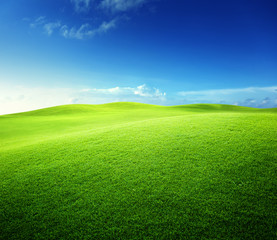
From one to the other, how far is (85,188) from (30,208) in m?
1.49

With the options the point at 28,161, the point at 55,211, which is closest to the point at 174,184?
the point at 55,211

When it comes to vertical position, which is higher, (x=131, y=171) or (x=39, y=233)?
(x=131, y=171)

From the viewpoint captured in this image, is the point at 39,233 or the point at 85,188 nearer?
the point at 39,233

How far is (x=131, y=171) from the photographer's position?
18.0 feet

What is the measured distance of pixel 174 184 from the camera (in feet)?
15.6

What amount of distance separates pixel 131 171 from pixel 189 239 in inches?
104

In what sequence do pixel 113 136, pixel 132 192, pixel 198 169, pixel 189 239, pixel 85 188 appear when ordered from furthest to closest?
pixel 113 136
pixel 198 169
pixel 85 188
pixel 132 192
pixel 189 239

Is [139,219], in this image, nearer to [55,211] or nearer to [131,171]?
[131,171]

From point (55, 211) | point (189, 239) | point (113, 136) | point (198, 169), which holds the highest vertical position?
point (113, 136)

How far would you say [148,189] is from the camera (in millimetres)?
4637

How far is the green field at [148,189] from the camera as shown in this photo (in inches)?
143

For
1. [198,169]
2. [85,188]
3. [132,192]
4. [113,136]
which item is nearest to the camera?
[132,192]

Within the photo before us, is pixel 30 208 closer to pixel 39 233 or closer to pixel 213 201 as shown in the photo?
pixel 39 233

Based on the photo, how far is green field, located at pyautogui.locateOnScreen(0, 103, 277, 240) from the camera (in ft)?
11.9
